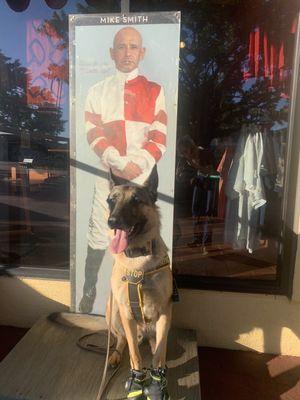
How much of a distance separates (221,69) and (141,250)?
218cm

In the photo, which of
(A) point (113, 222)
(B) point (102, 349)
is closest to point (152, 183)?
(A) point (113, 222)

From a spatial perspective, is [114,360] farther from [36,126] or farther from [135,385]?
[36,126]

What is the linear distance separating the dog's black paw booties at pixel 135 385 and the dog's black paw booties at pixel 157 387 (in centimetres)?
4

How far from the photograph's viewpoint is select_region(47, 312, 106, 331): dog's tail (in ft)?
10.4

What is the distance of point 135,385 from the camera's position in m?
2.29

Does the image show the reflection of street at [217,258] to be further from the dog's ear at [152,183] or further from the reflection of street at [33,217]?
the dog's ear at [152,183]

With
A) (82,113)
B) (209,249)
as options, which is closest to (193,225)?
(209,249)

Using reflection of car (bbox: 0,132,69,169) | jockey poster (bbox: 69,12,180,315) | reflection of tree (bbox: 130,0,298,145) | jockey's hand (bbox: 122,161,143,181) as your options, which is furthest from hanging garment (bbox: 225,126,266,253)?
reflection of car (bbox: 0,132,69,169)

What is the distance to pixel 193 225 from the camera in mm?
3863

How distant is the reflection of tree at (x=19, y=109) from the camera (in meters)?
3.75

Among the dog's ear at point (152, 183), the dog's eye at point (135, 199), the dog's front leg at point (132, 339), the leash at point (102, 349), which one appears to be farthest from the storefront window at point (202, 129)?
the dog's eye at point (135, 199)

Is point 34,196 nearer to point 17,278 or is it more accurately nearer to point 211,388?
point 17,278

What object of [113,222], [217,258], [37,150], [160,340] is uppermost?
[37,150]

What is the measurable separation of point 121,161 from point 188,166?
0.87m
